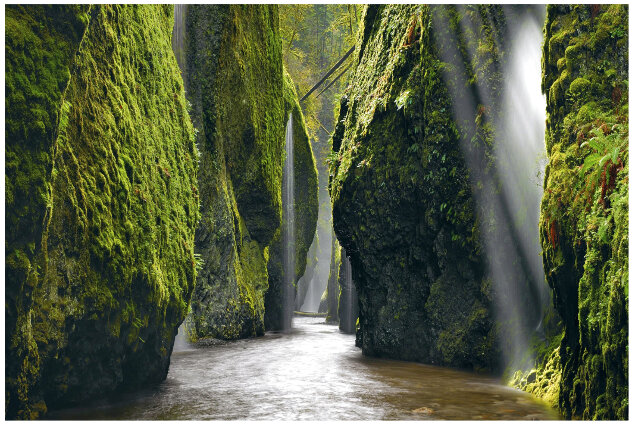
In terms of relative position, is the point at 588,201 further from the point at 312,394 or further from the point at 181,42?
the point at 181,42

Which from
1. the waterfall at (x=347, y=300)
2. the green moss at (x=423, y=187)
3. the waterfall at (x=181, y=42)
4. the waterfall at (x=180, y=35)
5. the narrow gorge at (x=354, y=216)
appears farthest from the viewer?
the waterfall at (x=347, y=300)

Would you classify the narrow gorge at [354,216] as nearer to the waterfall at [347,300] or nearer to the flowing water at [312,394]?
the flowing water at [312,394]

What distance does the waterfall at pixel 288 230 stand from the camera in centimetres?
2459

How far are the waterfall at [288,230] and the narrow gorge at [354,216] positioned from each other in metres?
6.06

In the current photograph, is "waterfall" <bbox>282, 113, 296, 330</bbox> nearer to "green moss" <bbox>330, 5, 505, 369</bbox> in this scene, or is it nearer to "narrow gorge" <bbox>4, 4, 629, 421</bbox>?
"narrow gorge" <bbox>4, 4, 629, 421</bbox>

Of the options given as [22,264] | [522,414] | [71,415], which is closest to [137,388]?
[71,415]

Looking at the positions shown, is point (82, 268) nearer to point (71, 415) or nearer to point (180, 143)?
point (71, 415)

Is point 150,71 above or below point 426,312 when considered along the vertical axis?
above

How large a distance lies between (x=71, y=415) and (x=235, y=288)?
36.9ft

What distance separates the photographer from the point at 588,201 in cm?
572

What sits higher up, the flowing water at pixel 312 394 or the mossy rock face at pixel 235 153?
the mossy rock face at pixel 235 153

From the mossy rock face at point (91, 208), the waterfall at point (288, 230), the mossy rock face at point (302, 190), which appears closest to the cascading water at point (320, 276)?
the mossy rock face at point (302, 190)

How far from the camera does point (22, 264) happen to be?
4.70m

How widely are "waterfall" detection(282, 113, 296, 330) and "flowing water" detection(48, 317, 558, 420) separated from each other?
1250 centimetres
